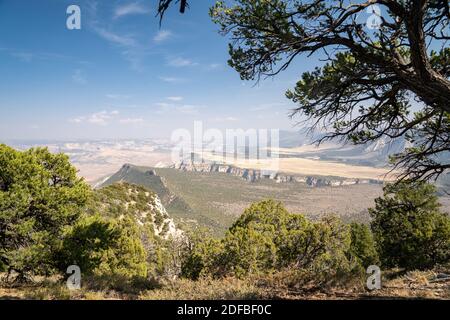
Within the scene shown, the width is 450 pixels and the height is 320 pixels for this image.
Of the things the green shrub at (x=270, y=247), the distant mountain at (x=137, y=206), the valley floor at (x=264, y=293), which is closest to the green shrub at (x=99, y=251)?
the valley floor at (x=264, y=293)

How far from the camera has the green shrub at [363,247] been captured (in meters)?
39.0

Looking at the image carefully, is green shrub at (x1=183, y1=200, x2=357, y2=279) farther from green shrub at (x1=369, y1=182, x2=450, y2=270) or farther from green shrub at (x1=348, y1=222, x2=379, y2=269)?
green shrub at (x1=348, y1=222, x2=379, y2=269)

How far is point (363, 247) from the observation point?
4000 centimetres

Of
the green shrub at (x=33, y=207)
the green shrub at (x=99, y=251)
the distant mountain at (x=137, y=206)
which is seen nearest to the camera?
the green shrub at (x=33, y=207)

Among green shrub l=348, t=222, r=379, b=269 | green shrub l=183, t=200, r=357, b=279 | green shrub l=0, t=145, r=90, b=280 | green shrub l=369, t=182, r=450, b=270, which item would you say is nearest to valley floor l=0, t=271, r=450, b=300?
green shrub l=0, t=145, r=90, b=280

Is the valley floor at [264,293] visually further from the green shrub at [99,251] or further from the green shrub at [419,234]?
the green shrub at [419,234]

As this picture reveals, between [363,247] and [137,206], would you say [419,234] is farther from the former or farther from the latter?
[137,206]

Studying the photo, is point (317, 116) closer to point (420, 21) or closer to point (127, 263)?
point (420, 21)

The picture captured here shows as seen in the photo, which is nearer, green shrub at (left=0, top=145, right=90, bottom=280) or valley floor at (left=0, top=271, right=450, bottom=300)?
valley floor at (left=0, top=271, right=450, bottom=300)

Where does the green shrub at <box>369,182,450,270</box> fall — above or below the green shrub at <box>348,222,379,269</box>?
above

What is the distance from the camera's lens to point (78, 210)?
16.3 metres

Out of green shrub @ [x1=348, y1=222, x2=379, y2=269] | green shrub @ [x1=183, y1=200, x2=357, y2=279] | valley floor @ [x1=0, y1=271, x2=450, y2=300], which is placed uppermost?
valley floor @ [x1=0, y1=271, x2=450, y2=300]

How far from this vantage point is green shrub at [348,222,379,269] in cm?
3903
